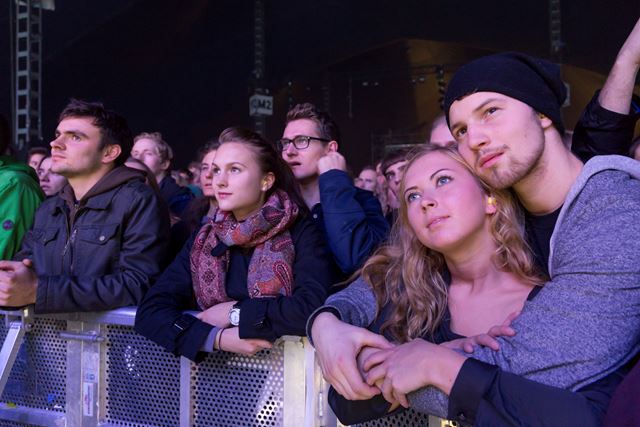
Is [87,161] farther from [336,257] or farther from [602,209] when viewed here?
[602,209]

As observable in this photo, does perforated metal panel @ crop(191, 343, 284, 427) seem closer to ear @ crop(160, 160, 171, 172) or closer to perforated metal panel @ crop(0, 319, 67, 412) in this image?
perforated metal panel @ crop(0, 319, 67, 412)

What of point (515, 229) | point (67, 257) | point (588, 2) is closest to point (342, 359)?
point (515, 229)

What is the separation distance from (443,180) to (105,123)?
1861 millimetres

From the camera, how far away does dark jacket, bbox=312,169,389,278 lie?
2.45 metres

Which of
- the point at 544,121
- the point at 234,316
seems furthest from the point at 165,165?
the point at 544,121

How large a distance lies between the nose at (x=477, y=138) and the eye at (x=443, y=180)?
10 cm

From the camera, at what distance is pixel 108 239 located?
2650mm

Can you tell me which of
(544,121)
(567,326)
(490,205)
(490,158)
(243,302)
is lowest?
(243,302)

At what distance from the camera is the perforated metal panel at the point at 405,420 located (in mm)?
1775

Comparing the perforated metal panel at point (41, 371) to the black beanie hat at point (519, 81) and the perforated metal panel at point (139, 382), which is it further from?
the black beanie hat at point (519, 81)

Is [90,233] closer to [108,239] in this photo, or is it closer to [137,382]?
[108,239]

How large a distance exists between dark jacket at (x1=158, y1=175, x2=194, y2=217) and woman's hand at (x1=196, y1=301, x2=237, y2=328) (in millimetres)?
2290

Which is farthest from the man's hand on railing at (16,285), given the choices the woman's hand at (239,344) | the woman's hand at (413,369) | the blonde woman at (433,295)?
the woman's hand at (413,369)

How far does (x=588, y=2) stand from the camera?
1029cm
